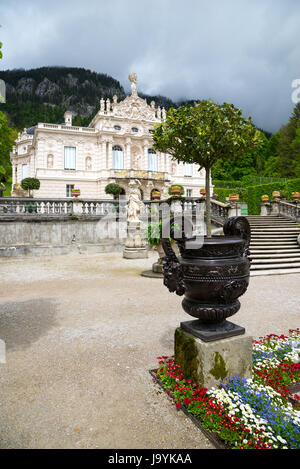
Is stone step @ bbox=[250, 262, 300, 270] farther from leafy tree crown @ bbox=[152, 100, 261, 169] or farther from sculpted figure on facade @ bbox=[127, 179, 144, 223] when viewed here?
sculpted figure on facade @ bbox=[127, 179, 144, 223]

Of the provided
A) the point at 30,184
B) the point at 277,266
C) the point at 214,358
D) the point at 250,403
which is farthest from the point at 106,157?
the point at 250,403

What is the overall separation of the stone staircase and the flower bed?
16.8 feet

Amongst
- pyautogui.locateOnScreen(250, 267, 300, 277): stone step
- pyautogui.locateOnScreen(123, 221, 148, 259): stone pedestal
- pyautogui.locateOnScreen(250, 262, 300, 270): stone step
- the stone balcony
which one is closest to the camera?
pyautogui.locateOnScreen(250, 267, 300, 277): stone step

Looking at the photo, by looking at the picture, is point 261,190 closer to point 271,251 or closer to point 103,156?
point 271,251

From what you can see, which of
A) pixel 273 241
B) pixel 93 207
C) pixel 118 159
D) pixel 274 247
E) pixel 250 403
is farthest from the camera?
pixel 118 159

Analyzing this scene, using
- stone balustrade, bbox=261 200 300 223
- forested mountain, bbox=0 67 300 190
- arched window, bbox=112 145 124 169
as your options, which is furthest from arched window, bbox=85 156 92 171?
forested mountain, bbox=0 67 300 190

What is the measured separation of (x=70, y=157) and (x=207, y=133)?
28.9 m

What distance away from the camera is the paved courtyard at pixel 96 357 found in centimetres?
213

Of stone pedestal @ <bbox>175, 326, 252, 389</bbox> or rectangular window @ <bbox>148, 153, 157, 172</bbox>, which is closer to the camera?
stone pedestal @ <bbox>175, 326, 252, 389</bbox>

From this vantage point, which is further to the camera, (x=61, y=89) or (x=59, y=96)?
(x=61, y=89)

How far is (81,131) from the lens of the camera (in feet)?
109

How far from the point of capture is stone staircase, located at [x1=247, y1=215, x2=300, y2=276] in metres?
9.35

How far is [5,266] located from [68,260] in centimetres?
237

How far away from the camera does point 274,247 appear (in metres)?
10.9
